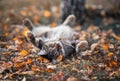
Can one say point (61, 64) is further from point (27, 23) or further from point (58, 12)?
point (58, 12)

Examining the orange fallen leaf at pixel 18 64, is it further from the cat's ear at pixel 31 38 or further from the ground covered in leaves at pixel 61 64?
the cat's ear at pixel 31 38

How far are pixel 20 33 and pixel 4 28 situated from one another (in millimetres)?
A: 663

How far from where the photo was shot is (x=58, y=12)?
350 inches

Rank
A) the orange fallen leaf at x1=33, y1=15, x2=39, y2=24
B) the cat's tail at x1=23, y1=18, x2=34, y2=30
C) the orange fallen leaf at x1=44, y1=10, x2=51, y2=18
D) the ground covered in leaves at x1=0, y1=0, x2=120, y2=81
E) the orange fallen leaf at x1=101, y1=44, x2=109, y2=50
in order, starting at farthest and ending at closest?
the orange fallen leaf at x1=44, y1=10, x2=51, y2=18, the orange fallen leaf at x1=33, y1=15, x2=39, y2=24, the cat's tail at x1=23, y1=18, x2=34, y2=30, the orange fallen leaf at x1=101, y1=44, x2=109, y2=50, the ground covered in leaves at x1=0, y1=0, x2=120, y2=81

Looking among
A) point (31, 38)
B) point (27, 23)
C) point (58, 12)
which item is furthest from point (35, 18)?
point (31, 38)

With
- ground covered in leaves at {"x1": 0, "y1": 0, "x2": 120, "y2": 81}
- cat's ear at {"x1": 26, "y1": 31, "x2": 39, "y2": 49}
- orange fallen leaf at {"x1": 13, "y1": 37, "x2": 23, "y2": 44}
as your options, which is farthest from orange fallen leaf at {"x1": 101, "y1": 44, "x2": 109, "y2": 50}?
orange fallen leaf at {"x1": 13, "y1": 37, "x2": 23, "y2": 44}

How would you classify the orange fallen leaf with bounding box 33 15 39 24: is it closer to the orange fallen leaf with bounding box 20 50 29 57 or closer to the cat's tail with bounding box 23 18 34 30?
the cat's tail with bounding box 23 18 34 30

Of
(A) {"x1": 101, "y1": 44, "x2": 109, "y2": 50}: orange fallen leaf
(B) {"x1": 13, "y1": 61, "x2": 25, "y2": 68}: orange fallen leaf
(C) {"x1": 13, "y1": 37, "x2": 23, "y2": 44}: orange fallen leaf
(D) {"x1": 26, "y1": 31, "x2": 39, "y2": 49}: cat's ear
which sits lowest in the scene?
(A) {"x1": 101, "y1": 44, "x2": 109, "y2": 50}: orange fallen leaf

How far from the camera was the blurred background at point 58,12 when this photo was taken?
797 cm

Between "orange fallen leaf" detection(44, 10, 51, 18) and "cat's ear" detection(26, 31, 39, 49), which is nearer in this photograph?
"cat's ear" detection(26, 31, 39, 49)

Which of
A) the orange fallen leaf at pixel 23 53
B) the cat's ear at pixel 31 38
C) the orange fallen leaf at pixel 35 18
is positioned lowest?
the orange fallen leaf at pixel 23 53

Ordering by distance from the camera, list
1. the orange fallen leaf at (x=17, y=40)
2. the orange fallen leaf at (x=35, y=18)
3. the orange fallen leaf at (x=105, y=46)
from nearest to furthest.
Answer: the orange fallen leaf at (x=105, y=46), the orange fallen leaf at (x=17, y=40), the orange fallen leaf at (x=35, y=18)

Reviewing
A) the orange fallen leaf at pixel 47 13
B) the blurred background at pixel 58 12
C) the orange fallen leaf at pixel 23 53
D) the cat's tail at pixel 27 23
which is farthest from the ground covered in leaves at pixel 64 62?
the orange fallen leaf at pixel 47 13

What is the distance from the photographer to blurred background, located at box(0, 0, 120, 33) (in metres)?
7.97
